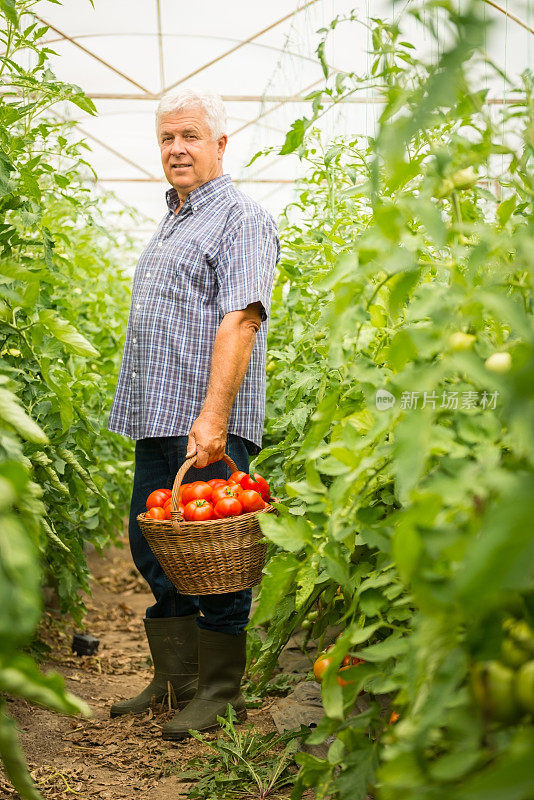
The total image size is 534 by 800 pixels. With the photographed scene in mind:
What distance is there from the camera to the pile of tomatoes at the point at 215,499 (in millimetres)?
2168

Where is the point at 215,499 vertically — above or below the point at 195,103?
below

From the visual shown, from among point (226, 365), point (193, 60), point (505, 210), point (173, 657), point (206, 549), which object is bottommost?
point (173, 657)

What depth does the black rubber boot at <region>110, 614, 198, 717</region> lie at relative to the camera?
2.63 metres

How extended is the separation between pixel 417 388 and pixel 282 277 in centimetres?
278

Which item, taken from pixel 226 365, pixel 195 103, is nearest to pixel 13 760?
pixel 226 365

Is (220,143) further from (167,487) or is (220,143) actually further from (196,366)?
(167,487)

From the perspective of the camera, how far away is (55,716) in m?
2.50

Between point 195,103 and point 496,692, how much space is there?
231 centimetres

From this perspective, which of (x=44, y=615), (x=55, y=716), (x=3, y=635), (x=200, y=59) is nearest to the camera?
(x=3, y=635)

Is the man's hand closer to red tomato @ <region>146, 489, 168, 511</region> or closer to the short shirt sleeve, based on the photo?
red tomato @ <region>146, 489, 168, 511</region>

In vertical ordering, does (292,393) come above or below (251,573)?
above

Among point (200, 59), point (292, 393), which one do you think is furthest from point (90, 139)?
point (292, 393)

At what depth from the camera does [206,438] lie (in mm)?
2332

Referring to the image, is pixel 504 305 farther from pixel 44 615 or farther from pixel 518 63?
pixel 44 615
